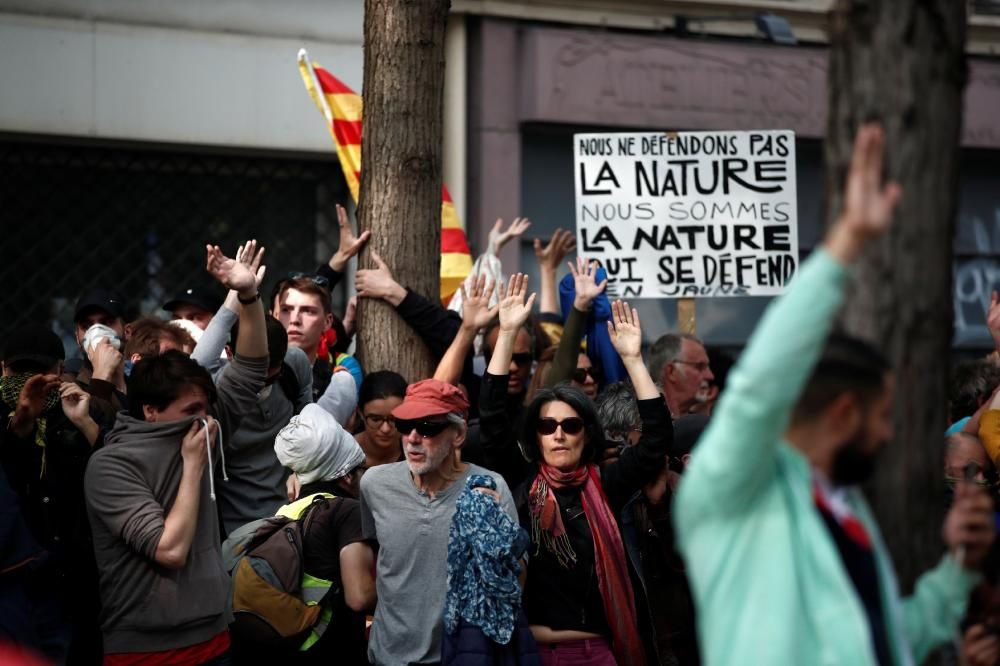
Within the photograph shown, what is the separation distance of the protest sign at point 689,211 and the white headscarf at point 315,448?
10.5ft

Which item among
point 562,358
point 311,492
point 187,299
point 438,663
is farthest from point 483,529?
point 187,299

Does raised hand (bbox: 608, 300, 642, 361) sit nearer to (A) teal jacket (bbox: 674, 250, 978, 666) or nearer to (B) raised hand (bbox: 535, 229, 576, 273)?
(B) raised hand (bbox: 535, 229, 576, 273)

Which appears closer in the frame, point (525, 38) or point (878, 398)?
point (878, 398)

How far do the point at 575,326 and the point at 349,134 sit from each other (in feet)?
8.05

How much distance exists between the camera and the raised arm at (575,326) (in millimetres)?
7320

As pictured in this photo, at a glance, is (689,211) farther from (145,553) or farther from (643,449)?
(145,553)

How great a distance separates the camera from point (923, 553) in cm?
354

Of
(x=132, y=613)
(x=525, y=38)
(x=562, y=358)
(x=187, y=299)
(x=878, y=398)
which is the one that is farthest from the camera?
(x=525, y=38)

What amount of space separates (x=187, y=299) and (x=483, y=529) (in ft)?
9.85

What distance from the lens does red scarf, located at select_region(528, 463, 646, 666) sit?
5.83 m

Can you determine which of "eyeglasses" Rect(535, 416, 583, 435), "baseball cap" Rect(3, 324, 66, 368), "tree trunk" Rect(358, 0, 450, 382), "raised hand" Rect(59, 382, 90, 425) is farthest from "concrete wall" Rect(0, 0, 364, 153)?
"eyeglasses" Rect(535, 416, 583, 435)

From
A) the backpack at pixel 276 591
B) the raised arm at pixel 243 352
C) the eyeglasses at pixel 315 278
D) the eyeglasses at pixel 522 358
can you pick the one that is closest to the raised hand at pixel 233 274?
the raised arm at pixel 243 352

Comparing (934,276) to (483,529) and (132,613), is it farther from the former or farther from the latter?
Result: (132,613)

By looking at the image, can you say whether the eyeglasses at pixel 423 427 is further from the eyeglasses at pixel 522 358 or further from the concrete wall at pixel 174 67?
the concrete wall at pixel 174 67
